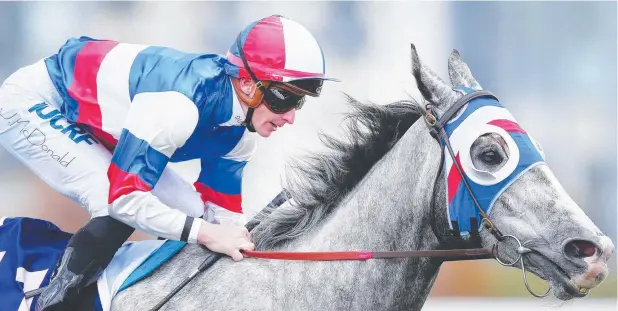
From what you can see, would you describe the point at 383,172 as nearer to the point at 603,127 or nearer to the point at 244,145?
the point at 244,145

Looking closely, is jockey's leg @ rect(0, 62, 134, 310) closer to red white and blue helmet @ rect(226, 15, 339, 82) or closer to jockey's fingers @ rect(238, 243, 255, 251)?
jockey's fingers @ rect(238, 243, 255, 251)

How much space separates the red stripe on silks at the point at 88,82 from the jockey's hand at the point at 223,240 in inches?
21.3

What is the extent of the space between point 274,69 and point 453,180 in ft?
2.06

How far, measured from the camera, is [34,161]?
2.70m

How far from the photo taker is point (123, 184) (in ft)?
7.66

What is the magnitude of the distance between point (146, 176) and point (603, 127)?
14.1 ft

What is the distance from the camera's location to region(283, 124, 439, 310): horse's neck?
92.2 inches

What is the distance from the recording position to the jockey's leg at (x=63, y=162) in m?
2.39

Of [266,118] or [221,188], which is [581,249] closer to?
[266,118]

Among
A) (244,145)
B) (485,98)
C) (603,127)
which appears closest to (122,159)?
(244,145)

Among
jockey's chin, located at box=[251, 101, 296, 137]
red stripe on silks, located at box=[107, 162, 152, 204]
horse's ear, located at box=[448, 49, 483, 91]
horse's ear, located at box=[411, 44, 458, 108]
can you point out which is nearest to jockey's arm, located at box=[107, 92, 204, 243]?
red stripe on silks, located at box=[107, 162, 152, 204]

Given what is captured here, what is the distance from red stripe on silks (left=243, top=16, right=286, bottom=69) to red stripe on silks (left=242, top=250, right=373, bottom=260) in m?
0.55

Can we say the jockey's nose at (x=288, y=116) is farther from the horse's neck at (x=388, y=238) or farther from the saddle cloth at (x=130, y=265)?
the saddle cloth at (x=130, y=265)

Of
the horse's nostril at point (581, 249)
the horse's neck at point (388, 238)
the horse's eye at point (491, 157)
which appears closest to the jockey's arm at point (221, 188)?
the horse's neck at point (388, 238)
